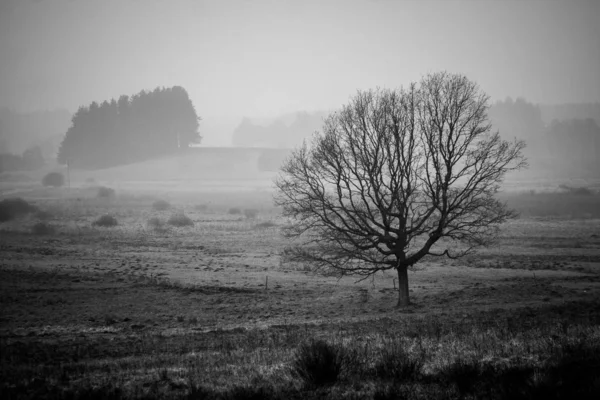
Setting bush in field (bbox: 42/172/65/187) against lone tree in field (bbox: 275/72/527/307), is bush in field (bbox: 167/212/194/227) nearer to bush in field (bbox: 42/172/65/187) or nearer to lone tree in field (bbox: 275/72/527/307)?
lone tree in field (bbox: 275/72/527/307)

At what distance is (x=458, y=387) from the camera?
7379 mm

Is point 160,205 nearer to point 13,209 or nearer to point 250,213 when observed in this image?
point 250,213

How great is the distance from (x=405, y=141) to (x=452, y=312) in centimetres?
873

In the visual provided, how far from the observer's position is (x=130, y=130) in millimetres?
117562

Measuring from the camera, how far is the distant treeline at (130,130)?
354 feet

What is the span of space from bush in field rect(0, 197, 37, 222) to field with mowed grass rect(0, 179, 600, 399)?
277 cm

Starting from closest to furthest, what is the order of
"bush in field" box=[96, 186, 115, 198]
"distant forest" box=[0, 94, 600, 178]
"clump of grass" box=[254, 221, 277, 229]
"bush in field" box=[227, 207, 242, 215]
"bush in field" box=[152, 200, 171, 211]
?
"clump of grass" box=[254, 221, 277, 229] → "bush in field" box=[227, 207, 242, 215] → "bush in field" box=[152, 200, 171, 211] → "bush in field" box=[96, 186, 115, 198] → "distant forest" box=[0, 94, 600, 178]

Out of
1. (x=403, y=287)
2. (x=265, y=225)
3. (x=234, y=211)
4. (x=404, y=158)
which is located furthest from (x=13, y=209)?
(x=404, y=158)

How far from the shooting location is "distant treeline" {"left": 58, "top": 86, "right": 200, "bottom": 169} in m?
108

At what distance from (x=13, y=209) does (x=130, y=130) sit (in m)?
71.7

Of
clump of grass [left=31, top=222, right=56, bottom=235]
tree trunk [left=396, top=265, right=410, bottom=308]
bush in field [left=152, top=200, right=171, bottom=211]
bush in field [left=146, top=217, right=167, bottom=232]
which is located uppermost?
bush in field [left=152, top=200, right=171, bottom=211]

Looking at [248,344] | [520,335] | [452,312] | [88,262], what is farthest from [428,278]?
[88,262]

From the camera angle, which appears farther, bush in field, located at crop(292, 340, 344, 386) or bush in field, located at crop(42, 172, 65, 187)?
bush in field, located at crop(42, 172, 65, 187)

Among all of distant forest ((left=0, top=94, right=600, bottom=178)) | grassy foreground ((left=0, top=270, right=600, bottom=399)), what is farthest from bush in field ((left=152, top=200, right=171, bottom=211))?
grassy foreground ((left=0, top=270, right=600, bottom=399))
